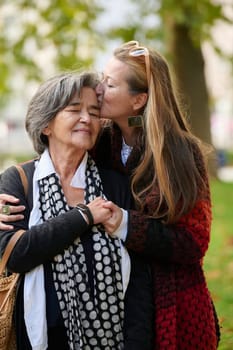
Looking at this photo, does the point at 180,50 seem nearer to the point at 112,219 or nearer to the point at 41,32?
the point at 41,32

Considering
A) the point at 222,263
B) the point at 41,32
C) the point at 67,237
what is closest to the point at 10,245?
the point at 67,237

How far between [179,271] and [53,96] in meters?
1.04

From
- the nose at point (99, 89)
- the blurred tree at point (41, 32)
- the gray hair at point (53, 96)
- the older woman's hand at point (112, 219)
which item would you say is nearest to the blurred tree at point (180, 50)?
the blurred tree at point (41, 32)

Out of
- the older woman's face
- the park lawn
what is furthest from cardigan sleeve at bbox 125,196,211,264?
the park lawn

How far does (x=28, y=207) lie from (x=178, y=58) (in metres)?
12.4

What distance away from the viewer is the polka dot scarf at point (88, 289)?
310 centimetres

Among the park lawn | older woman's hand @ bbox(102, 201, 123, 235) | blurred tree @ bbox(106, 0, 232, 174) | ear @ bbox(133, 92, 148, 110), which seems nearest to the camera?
older woman's hand @ bbox(102, 201, 123, 235)

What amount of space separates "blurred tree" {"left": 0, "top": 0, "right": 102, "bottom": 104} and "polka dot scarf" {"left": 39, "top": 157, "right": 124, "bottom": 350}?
11.1m

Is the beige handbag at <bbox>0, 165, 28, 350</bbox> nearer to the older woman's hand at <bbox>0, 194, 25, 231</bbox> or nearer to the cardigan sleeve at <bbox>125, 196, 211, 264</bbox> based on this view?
the older woman's hand at <bbox>0, 194, 25, 231</bbox>

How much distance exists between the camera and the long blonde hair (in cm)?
325

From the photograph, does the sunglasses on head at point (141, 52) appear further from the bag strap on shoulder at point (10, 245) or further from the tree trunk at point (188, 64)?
the tree trunk at point (188, 64)

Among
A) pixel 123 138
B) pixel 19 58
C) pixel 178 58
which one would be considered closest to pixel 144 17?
pixel 178 58

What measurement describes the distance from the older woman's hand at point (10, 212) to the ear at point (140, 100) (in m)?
0.79

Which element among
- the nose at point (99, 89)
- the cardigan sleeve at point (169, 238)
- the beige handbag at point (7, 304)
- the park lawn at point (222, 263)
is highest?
the nose at point (99, 89)
